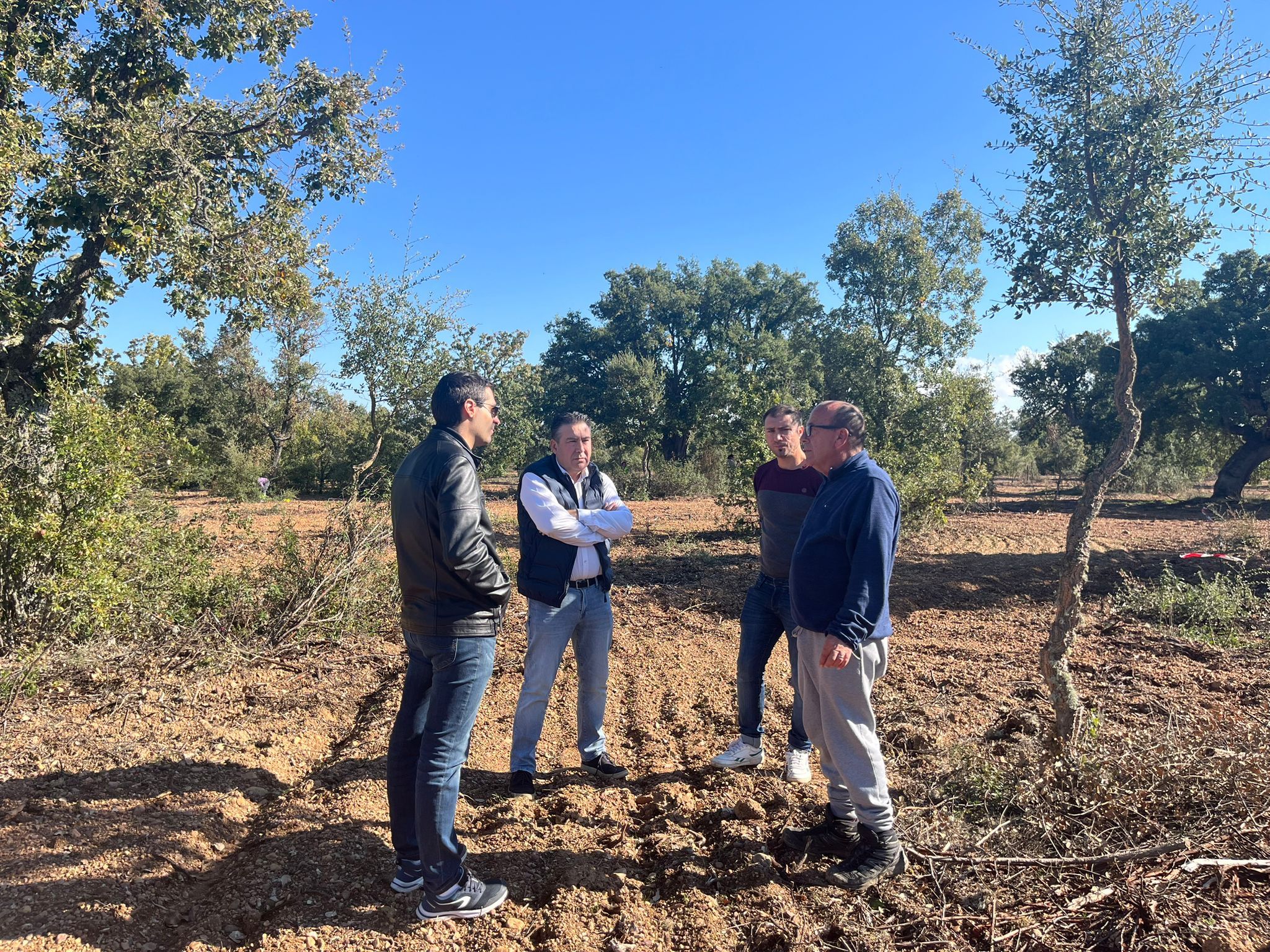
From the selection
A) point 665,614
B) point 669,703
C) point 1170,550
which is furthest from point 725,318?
Result: point 669,703

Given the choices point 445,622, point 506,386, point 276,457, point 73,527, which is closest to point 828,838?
point 445,622

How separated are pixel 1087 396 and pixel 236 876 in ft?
81.9

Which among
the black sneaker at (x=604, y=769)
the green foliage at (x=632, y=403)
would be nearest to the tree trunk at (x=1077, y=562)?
the black sneaker at (x=604, y=769)

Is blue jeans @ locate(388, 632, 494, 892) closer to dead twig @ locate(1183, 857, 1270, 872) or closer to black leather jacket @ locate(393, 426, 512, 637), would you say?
black leather jacket @ locate(393, 426, 512, 637)

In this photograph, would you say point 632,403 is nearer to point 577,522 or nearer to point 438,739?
point 577,522

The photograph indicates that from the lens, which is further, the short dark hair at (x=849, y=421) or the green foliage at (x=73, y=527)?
the green foliage at (x=73, y=527)

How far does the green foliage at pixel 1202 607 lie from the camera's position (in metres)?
6.04

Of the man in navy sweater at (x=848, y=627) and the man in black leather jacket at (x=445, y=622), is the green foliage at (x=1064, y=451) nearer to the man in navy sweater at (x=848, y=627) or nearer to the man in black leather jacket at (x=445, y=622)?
the man in navy sweater at (x=848, y=627)

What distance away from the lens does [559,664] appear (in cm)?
349

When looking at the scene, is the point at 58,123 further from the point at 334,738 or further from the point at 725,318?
the point at 725,318

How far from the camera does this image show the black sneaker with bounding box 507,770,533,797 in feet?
11.3

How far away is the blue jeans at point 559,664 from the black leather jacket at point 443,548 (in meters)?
0.80

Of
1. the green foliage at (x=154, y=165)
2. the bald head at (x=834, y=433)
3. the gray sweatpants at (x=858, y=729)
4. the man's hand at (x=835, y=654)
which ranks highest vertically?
the green foliage at (x=154, y=165)

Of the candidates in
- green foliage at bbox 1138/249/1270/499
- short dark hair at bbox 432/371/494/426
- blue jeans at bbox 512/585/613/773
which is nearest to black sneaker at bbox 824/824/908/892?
blue jeans at bbox 512/585/613/773
